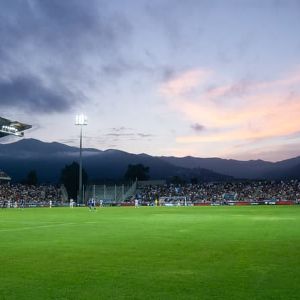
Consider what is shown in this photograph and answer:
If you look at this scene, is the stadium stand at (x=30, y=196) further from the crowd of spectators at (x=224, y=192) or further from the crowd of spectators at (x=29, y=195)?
the crowd of spectators at (x=224, y=192)

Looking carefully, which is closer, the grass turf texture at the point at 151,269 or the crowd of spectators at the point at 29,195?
the grass turf texture at the point at 151,269

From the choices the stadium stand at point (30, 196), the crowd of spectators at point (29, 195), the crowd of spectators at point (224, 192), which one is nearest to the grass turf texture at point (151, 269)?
the stadium stand at point (30, 196)

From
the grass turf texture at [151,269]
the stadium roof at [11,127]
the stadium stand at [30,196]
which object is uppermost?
the stadium roof at [11,127]

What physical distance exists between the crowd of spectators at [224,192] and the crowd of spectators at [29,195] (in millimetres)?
17071

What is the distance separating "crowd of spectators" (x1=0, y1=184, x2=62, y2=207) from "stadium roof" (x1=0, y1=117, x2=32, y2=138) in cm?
1574

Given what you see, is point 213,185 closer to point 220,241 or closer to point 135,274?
point 220,241

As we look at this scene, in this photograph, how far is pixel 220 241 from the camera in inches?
667

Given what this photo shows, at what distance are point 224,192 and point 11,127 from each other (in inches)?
1777

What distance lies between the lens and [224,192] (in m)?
98.9

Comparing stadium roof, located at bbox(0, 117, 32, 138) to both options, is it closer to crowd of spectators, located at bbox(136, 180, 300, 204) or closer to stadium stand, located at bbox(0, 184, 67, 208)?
stadium stand, located at bbox(0, 184, 67, 208)

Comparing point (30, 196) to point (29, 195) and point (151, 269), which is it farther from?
point (151, 269)

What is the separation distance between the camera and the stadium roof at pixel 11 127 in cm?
7119

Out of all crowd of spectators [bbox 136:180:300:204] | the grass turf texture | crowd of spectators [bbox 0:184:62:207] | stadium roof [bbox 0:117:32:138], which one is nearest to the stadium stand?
crowd of spectators [bbox 0:184:62:207]

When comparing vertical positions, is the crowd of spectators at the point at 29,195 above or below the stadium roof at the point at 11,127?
below
